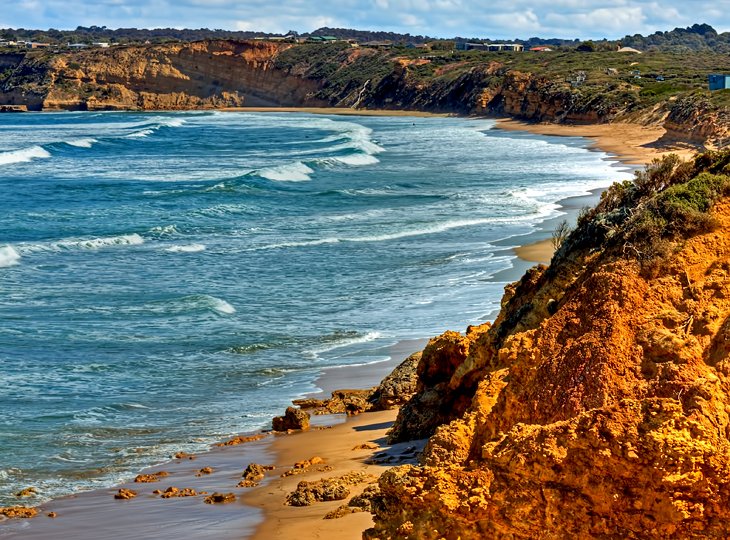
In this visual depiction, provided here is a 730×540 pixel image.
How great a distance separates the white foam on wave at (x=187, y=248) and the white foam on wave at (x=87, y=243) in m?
1.36

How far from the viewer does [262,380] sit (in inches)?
590

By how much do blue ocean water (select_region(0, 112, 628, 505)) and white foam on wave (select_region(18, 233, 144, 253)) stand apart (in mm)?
87

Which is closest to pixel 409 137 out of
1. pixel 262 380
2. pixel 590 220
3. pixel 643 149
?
pixel 643 149

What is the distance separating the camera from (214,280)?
22719mm

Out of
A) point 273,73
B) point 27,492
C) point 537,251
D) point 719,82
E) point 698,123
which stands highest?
point 273,73

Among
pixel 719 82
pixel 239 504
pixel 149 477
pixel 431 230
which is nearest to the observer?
pixel 239 504

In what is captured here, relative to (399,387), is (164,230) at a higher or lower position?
lower

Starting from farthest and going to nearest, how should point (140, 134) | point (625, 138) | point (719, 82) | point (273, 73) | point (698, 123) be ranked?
point (273, 73), point (140, 134), point (719, 82), point (625, 138), point (698, 123)

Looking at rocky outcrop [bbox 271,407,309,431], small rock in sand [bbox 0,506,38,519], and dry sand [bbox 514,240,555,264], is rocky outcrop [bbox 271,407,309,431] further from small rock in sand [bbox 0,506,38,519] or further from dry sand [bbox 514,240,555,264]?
dry sand [bbox 514,240,555,264]

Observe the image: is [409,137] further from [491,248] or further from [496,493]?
[496,493]

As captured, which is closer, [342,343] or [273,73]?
[342,343]

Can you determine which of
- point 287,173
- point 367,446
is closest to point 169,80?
point 287,173

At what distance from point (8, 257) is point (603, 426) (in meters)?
22.5

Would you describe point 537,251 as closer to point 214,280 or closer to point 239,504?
point 214,280
